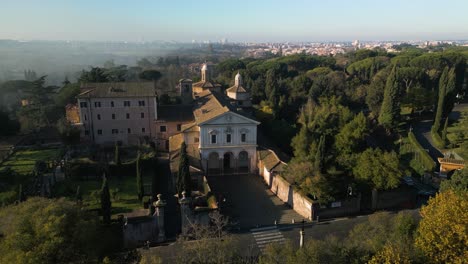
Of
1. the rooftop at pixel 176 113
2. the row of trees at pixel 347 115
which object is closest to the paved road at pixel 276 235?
the row of trees at pixel 347 115

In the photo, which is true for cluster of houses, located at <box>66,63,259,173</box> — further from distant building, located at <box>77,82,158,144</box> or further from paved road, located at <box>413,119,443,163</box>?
paved road, located at <box>413,119,443,163</box>

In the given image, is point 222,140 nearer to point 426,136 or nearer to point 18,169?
point 18,169

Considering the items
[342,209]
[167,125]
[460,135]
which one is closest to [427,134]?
[460,135]

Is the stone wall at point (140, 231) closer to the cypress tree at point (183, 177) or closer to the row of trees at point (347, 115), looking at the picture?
the cypress tree at point (183, 177)

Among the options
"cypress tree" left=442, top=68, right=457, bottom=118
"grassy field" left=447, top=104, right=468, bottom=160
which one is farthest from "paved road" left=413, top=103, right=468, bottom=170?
"cypress tree" left=442, top=68, right=457, bottom=118

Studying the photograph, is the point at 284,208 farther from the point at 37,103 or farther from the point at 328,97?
the point at 37,103
